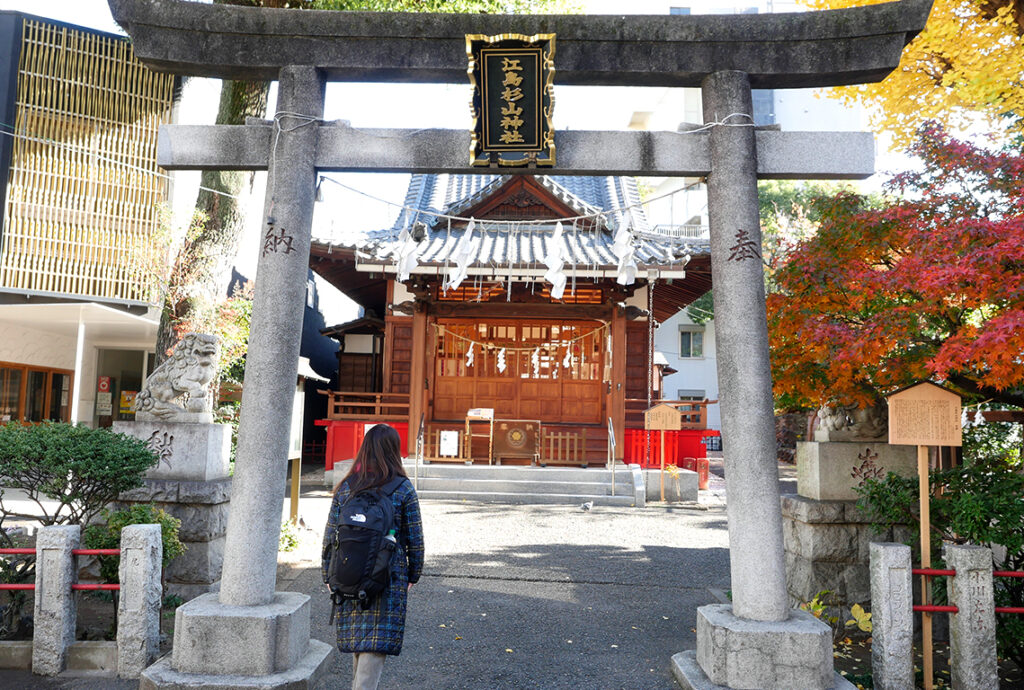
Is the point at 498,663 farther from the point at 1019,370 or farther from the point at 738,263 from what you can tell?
the point at 1019,370

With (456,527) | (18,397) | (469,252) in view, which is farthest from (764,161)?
(18,397)

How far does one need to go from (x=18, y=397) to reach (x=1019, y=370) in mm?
18609

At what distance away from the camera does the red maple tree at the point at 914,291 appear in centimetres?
463

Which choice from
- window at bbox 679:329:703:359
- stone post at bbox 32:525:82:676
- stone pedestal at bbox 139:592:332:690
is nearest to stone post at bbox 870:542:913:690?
stone pedestal at bbox 139:592:332:690

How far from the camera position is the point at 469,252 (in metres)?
6.54

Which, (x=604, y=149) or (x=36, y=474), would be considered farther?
(x=36, y=474)

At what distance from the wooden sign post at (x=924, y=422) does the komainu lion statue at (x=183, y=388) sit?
5.96 m

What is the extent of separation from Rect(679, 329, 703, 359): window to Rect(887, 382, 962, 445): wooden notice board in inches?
1041

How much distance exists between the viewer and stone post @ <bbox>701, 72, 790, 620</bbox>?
4.43 m

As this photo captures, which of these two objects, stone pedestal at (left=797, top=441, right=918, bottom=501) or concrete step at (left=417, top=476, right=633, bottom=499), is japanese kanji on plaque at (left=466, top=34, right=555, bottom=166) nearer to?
stone pedestal at (left=797, top=441, right=918, bottom=501)

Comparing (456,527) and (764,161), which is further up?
(764,161)

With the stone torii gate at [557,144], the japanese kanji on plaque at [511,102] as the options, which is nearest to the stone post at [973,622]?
the stone torii gate at [557,144]

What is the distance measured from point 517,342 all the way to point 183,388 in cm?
981

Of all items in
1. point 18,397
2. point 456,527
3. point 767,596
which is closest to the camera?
point 767,596
